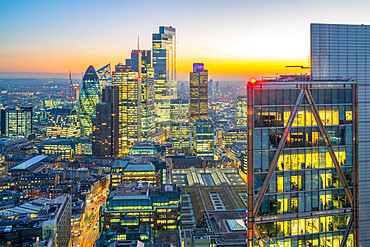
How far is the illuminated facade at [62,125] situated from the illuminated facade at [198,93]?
48182mm

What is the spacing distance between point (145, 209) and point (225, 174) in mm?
45297

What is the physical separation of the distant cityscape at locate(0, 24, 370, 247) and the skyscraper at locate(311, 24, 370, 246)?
5cm

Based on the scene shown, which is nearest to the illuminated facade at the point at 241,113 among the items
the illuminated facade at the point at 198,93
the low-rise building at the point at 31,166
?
the illuminated facade at the point at 198,93

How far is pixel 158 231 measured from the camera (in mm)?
57906

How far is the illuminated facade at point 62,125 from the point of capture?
539 feet

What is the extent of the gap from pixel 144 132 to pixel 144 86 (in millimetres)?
20878

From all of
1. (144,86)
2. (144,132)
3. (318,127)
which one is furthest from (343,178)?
(144,86)

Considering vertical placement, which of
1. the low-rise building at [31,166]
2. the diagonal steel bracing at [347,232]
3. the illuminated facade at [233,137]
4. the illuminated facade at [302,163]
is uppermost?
the illuminated facade at [302,163]

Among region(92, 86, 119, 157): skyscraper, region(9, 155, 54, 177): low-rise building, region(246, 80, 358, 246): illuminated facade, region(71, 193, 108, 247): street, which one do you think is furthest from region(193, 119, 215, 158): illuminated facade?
region(246, 80, 358, 246): illuminated facade

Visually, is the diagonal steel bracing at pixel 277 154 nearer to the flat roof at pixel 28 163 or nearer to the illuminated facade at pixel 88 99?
the flat roof at pixel 28 163

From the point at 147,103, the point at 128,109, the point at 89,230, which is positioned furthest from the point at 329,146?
the point at 147,103

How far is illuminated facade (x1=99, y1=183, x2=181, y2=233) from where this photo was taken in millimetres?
57188

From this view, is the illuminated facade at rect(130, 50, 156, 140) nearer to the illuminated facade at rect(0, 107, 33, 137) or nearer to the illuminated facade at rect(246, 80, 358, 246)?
the illuminated facade at rect(0, 107, 33, 137)

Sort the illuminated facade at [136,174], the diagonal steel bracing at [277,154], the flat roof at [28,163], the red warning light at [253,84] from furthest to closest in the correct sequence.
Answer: the flat roof at [28,163]
the illuminated facade at [136,174]
the diagonal steel bracing at [277,154]
the red warning light at [253,84]
